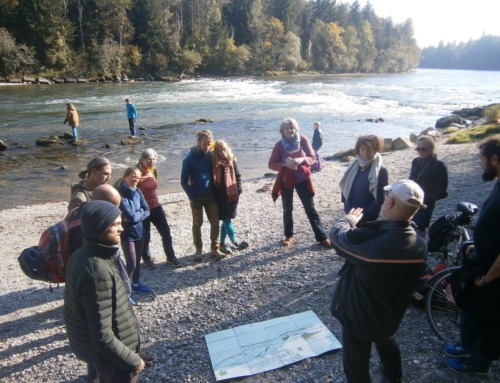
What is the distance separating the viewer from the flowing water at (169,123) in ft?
43.8

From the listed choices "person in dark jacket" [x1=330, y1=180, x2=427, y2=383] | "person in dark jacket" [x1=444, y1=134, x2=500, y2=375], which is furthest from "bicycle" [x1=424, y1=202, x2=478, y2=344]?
"person in dark jacket" [x1=330, y1=180, x2=427, y2=383]

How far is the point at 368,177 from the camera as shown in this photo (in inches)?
168

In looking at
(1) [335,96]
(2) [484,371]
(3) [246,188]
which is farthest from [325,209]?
(1) [335,96]

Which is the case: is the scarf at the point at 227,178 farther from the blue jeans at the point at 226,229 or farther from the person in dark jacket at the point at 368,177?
the person in dark jacket at the point at 368,177

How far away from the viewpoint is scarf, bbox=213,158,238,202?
5.26m

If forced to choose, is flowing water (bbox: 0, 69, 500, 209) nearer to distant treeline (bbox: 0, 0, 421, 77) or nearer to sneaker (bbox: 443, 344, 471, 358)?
sneaker (bbox: 443, 344, 471, 358)

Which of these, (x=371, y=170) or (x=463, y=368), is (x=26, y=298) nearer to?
(x=371, y=170)

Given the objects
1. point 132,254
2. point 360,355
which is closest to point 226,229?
point 132,254

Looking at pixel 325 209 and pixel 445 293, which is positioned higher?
pixel 445 293

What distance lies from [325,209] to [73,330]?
654 centimetres

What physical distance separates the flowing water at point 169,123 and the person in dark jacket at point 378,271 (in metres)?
9.49

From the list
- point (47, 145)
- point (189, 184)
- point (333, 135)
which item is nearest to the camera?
point (189, 184)

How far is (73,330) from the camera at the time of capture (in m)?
2.25

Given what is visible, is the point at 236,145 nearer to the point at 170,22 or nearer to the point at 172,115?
the point at 172,115
